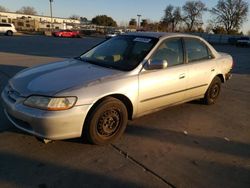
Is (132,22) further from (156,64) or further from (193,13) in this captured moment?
(156,64)

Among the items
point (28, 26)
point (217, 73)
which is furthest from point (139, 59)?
point (28, 26)

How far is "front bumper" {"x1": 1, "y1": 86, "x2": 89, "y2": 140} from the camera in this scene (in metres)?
3.06

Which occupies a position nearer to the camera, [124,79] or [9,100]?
[9,100]

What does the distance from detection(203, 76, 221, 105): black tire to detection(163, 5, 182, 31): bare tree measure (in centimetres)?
8172

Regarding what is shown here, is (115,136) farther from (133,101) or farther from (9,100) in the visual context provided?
(9,100)

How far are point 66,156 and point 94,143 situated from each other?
43 cm

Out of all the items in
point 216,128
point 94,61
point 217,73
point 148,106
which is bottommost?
point 216,128

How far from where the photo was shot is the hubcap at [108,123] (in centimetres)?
353

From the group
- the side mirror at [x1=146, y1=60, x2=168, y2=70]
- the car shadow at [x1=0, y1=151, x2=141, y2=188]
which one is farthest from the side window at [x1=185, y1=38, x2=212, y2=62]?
the car shadow at [x1=0, y1=151, x2=141, y2=188]

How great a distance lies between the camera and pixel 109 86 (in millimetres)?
3480

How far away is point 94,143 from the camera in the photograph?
3539mm

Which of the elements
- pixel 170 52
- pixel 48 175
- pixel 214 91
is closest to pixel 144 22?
pixel 214 91

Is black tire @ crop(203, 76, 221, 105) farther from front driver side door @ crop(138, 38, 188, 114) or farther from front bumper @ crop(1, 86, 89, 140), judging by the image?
front bumper @ crop(1, 86, 89, 140)

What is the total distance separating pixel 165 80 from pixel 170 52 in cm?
57
